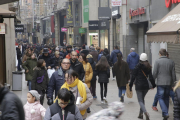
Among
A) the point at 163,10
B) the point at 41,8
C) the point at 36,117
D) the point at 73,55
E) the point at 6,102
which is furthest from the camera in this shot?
the point at 41,8

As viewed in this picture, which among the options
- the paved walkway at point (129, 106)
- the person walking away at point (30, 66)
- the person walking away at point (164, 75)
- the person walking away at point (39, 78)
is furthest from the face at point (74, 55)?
the person walking away at point (30, 66)

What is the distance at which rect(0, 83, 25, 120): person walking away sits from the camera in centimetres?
343

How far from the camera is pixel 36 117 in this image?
6035 millimetres

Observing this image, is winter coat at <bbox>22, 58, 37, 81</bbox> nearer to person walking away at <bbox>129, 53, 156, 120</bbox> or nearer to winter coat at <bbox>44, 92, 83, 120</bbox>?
person walking away at <bbox>129, 53, 156, 120</bbox>

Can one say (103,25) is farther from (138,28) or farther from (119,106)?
(119,106)

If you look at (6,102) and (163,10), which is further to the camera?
(163,10)

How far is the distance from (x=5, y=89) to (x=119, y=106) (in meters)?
1.36

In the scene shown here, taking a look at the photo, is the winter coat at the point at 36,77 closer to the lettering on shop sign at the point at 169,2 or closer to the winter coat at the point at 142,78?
the winter coat at the point at 142,78

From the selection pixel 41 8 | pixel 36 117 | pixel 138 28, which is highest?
pixel 41 8

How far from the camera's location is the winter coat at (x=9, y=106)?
3428 mm

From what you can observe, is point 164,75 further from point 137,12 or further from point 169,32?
point 137,12

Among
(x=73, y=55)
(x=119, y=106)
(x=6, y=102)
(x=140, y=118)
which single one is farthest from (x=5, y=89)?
(x=140, y=118)

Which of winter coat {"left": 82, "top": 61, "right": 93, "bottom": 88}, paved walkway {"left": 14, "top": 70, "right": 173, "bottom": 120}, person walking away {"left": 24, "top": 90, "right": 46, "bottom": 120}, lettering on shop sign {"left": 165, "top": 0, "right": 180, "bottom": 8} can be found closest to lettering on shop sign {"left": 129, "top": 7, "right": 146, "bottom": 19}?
lettering on shop sign {"left": 165, "top": 0, "right": 180, "bottom": 8}

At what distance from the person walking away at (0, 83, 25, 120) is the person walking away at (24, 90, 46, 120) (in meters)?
2.48
